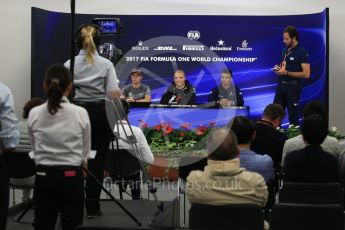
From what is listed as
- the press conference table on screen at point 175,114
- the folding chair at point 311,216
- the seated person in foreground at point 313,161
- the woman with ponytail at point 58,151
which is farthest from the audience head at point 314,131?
the press conference table on screen at point 175,114

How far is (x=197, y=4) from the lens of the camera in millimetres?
9398

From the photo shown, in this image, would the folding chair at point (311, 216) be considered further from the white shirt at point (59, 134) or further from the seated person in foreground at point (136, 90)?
the seated person in foreground at point (136, 90)

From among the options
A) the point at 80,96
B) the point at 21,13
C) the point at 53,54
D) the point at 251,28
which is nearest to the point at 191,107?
the point at 251,28

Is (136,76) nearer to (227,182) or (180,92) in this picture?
(180,92)

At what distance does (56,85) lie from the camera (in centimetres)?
317

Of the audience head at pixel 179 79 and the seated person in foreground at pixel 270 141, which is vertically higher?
the audience head at pixel 179 79

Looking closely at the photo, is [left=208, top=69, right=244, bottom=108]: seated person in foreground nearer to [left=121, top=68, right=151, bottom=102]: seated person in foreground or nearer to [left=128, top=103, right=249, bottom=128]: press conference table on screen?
[left=128, top=103, right=249, bottom=128]: press conference table on screen

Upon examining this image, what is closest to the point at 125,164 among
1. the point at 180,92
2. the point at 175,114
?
the point at 175,114

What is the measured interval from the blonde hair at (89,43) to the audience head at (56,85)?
0.86 meters

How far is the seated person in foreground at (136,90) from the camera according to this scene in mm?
8461

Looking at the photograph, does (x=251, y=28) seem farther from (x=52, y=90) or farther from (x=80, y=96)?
(x=52, y=90)

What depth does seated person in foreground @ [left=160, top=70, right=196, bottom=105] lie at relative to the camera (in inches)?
325

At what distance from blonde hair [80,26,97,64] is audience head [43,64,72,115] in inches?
33.8

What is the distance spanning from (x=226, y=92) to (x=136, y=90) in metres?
1.32
